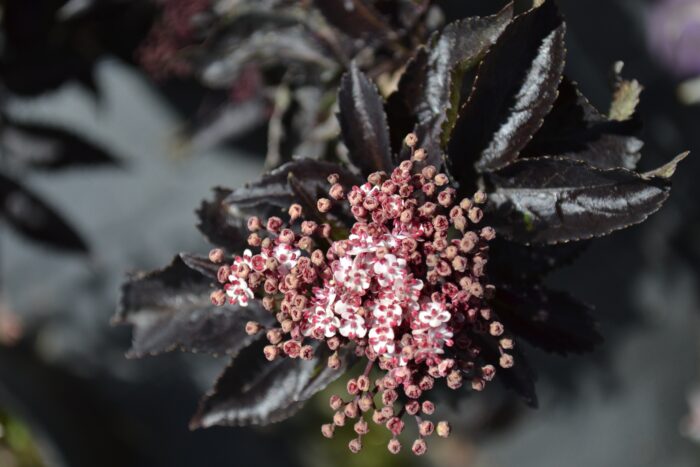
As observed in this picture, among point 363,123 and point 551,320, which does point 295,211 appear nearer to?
point 363,123

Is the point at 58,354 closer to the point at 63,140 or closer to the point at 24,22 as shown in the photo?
the point at 63,140

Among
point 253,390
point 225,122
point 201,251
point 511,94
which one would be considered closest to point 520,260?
point 511,94

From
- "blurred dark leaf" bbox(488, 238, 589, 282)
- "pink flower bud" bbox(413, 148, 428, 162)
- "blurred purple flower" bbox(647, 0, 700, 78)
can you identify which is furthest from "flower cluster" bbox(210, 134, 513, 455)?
"blurred purple flower" bbox(647, 0, 700, 78)

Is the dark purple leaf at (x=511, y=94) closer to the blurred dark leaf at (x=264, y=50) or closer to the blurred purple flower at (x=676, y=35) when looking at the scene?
the blurred dark leaf at (x=264, y=50)

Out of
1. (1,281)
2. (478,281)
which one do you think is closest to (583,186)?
(478,281)

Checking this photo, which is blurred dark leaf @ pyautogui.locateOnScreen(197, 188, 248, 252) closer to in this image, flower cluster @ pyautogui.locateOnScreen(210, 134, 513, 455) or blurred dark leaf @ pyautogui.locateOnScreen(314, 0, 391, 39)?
flower cluster @ pyautogui.locateOnScreen(210, 134, 513, 455)

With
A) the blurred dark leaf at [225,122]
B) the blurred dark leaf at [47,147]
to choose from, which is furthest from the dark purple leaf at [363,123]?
the blurred dark leaf at [47,147]
